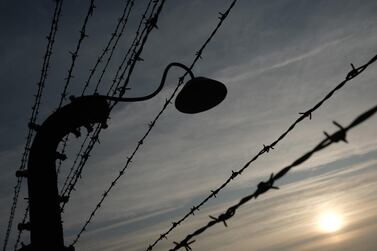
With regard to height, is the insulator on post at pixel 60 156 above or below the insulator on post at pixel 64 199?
above

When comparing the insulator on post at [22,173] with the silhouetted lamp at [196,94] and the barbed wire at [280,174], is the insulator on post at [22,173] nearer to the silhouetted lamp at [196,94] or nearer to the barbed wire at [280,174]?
the silhouetted lamp at [196,94]

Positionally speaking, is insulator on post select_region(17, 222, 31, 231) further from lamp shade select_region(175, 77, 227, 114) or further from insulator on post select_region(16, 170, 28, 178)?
lamp shade select_region(175, 77, 227, 114)

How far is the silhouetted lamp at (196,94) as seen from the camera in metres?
4.71

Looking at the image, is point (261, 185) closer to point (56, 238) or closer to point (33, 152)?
point (56, 238)

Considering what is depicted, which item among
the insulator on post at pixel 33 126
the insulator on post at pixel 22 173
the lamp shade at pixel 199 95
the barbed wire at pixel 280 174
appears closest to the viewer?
the barbed wire at pixel 280 174

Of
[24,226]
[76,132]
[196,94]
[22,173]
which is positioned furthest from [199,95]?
[24,226]

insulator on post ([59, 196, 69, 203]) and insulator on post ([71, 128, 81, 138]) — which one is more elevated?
insulator on post ([71, 128, 81, 138])

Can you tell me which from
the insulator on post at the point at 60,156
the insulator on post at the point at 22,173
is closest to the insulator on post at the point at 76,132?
the insulator on post at the point at 60,156

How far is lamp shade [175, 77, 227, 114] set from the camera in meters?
4.70

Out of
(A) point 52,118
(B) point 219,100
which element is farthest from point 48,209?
(B) point 219,100

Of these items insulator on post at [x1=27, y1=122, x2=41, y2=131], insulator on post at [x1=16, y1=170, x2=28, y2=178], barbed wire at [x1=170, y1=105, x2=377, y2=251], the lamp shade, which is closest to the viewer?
barbed wire at [x1=170, y1=105, x2=377, y2=251]

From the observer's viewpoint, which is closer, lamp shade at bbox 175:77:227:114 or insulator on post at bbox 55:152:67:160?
lamp shade at bbox 175:77:227:114

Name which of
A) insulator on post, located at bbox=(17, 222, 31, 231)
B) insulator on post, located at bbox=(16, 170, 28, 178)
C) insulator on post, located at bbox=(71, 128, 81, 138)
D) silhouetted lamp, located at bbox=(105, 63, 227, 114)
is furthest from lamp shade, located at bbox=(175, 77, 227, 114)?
insulator on post, located at bbox=(17, 222, 31, 231)

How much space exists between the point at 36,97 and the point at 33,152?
847mm
